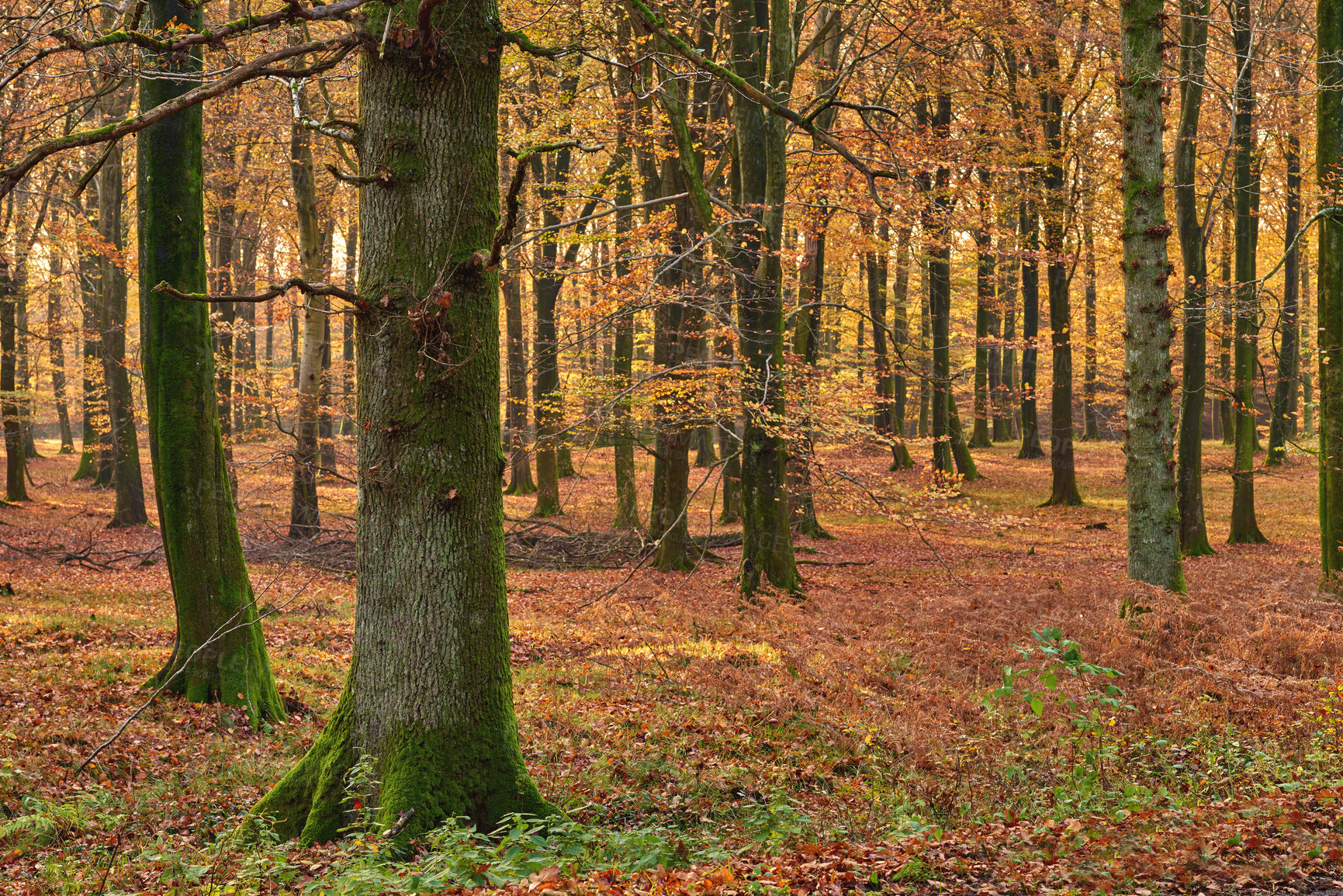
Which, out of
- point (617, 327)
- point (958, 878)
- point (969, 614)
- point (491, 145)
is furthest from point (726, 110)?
point (958, 878)

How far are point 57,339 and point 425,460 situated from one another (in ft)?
67.2

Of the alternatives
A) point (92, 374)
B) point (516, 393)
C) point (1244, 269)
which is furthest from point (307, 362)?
point (1244, 269)

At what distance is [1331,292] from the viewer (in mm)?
10773

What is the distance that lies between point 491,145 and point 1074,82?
67.0 ft

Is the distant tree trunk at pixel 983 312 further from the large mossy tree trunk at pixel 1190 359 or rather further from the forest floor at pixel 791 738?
the forest floor at pixel 791 738

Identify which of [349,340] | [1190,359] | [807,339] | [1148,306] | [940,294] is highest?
[940,294]

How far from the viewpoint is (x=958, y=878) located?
406cm

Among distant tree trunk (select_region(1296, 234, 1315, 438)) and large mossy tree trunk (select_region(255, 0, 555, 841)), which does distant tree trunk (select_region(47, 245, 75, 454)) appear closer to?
large mossy tree trunk (select_region(255, 0, 555, 841))

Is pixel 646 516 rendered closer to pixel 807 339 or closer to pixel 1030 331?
pixel 807 339

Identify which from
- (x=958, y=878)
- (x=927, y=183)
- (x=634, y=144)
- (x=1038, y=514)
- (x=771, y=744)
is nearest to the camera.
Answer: (x=958, y=878)

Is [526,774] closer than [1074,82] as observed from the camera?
Yes

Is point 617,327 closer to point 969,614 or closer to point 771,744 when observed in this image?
point 969,614

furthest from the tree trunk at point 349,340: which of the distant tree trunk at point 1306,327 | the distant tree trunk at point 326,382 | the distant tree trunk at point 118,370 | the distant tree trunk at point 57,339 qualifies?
the distant tree trunk at point 1306,327

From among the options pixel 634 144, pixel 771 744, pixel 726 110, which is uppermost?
pixel 726 110
